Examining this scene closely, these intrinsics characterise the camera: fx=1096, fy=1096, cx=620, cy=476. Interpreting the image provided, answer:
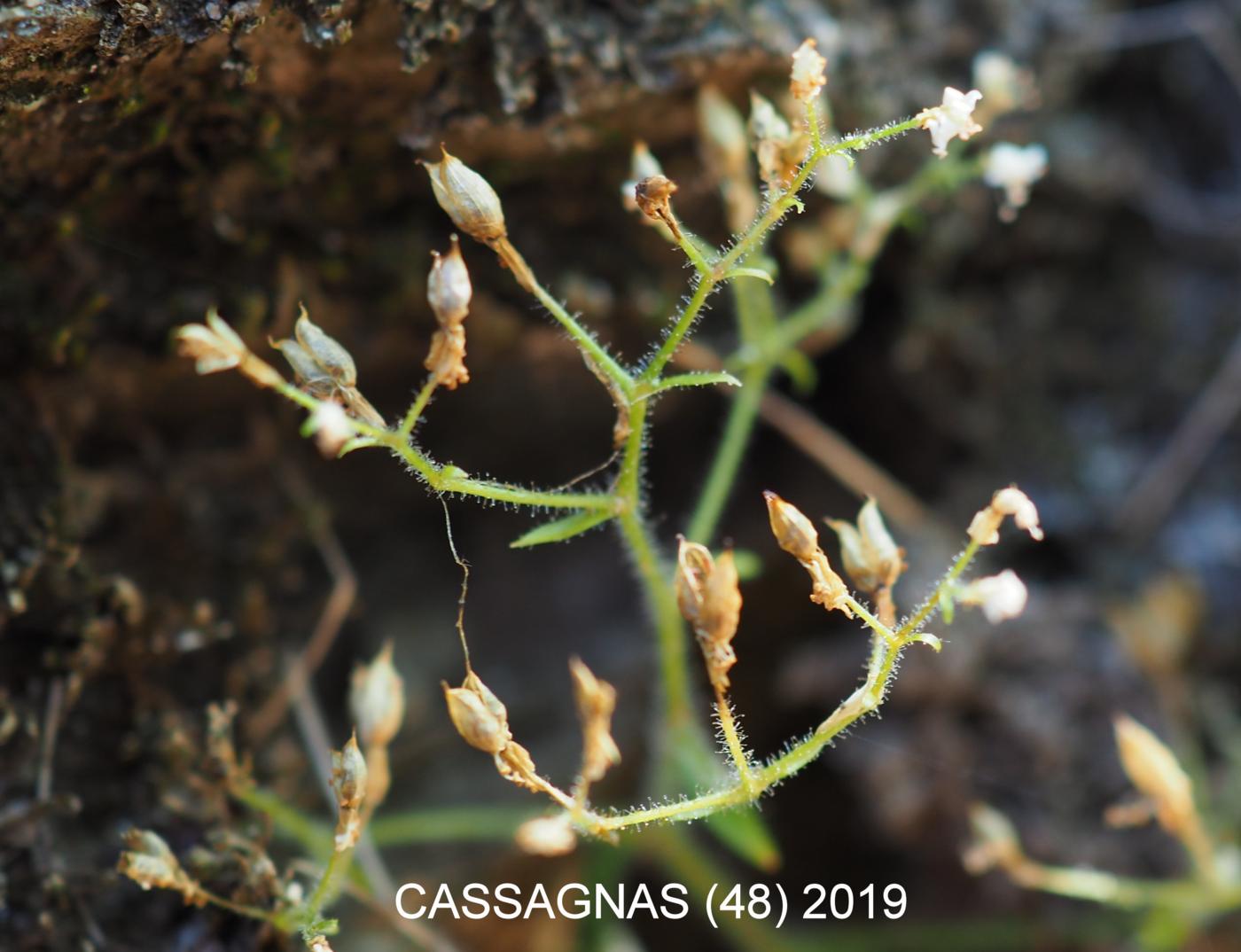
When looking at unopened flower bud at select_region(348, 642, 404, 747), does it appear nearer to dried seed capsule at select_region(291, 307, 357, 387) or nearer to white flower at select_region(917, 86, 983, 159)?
dried seed capsule at select_region(291, 307, 357, 387)

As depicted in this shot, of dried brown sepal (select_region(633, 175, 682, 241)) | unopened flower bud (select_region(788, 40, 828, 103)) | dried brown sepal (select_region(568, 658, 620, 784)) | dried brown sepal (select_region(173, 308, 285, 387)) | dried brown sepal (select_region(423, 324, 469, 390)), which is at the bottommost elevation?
dried brown sepal (select_region(568, 658, 620, 784))

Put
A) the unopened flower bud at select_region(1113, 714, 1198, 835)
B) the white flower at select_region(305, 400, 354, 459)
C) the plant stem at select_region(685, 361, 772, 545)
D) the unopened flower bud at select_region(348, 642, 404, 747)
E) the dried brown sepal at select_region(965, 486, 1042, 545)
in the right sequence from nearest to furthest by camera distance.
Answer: the white flower at select_region(305, 400, 354, 459) < the dried brown sepal at select_region(965, 486, 1042, 545) < the unopened flower bud at select_region(348, 642, 404, 747) < the unopened flower bud at select_region(1113, 714, 1198, 835) < the plant stem at select_region(685, 361, 772, 545)

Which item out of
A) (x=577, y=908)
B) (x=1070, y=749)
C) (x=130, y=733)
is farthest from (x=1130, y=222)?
(x=130, y=733)

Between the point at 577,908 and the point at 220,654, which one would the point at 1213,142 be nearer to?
the point at 577,908

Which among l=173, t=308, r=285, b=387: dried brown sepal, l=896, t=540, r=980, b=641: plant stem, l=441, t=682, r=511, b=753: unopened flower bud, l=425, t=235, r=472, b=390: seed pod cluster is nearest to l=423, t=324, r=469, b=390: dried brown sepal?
l=425, t=235, r=472, b=390: seed pod cluster

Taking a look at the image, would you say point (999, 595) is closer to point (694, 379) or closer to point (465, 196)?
point (694, 379)

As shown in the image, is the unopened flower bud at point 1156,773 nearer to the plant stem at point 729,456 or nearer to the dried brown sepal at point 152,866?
the plant stem at point 729,456

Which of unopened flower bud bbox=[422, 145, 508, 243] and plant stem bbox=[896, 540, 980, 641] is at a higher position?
unopened flower bud bbox=[422, 145, 508, 243]
